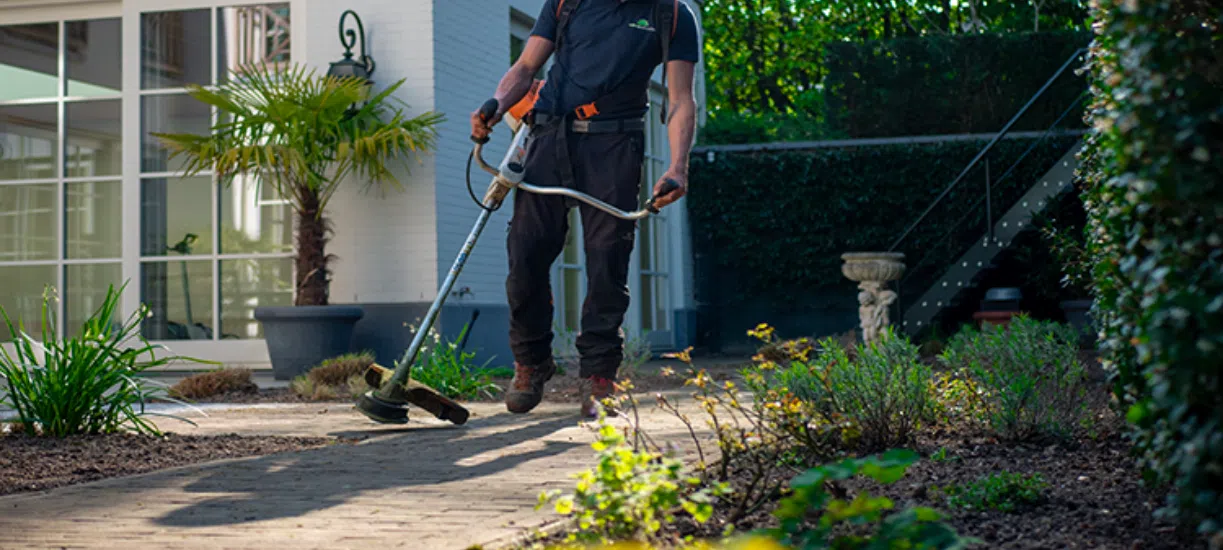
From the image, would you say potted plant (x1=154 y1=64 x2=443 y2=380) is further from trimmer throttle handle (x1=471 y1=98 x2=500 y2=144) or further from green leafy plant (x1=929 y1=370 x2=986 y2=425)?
green leafy plant (x1=929 y1=370 x2=986 y2=425)

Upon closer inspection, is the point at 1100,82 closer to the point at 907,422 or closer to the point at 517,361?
the point at 907,422

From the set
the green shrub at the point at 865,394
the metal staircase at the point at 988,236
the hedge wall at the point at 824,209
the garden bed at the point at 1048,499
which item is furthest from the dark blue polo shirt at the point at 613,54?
the hedge wall at the point at 824,209

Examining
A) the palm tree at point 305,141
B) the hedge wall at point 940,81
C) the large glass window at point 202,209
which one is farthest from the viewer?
the hedge wall at point 940,81

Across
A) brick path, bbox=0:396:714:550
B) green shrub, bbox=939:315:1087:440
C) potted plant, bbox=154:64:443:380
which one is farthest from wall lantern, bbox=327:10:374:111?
green shrub, bbox=939:315:1087:440

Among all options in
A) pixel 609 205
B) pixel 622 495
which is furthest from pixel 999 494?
pixel 609 205

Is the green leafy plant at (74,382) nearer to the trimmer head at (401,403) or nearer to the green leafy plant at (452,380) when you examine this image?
the trimmer head at (401,403)

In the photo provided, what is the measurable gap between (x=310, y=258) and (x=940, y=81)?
8267mm

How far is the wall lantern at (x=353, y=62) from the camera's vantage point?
26.0ft

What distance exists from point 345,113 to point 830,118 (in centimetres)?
739

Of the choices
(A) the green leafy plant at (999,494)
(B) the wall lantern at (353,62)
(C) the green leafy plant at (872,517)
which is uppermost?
(B) the wall lantern at (353,62)

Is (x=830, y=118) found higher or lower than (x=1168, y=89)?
higher

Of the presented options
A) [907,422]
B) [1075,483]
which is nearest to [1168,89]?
[1075,483]

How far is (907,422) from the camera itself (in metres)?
3.46

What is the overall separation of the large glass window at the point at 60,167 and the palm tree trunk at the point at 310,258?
1811 mm
